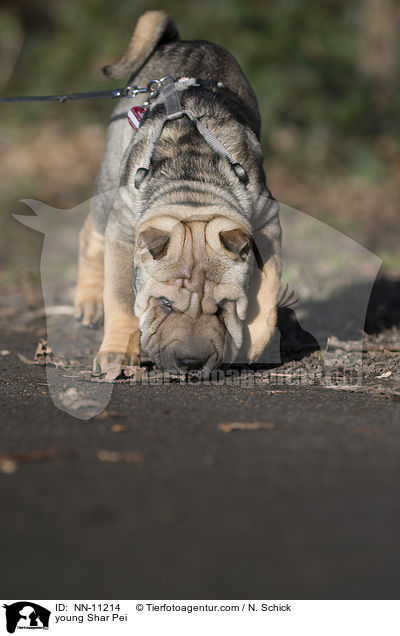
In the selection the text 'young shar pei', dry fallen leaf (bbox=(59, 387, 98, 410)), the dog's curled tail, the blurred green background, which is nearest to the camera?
dry fallen leaf (bbox=(59, 387, 98, 410))

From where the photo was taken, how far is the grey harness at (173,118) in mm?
4676

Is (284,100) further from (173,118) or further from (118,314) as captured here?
(118,314)

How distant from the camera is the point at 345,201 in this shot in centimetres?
1327

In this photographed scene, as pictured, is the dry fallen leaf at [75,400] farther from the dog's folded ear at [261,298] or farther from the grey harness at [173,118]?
the grey harness at [173,118]

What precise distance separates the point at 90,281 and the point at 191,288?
196 cm

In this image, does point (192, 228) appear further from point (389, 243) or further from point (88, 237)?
point (389, 243)

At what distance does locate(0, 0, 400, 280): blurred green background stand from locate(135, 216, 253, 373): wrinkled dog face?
7967 mm

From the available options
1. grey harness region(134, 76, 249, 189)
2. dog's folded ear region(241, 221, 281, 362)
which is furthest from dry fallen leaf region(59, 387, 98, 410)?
grey harness region(134, 76, 249, 189)

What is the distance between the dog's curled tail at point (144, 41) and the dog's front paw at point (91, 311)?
1.66 metres

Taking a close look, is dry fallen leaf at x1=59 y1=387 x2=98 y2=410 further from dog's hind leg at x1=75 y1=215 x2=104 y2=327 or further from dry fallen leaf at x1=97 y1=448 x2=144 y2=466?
dog's hind leg at x1=75 y1=215 x2=104 y2=327

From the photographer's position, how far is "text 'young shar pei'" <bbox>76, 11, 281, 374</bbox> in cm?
429
